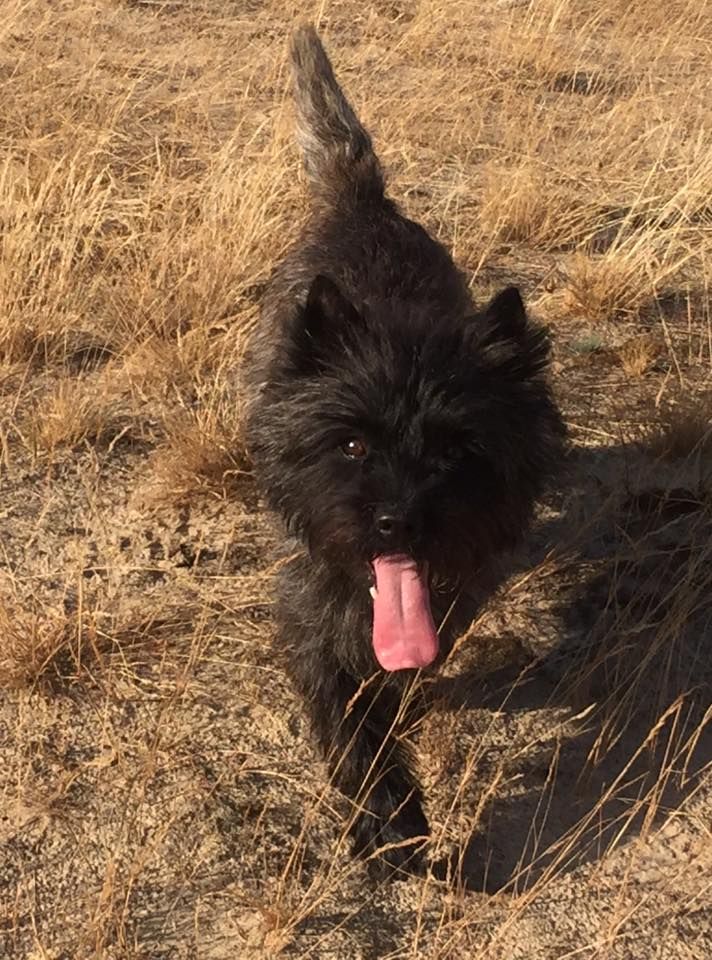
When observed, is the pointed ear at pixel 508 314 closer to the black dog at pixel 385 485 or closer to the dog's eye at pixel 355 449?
the black dog at pixel 385 485

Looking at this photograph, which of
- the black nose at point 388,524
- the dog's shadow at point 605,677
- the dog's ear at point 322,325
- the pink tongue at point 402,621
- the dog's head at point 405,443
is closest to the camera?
the black nose at point 388,524

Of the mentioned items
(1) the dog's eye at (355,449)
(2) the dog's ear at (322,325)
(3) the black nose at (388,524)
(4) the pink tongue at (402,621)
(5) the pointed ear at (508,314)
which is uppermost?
(5) the pointed ear at (508,314)

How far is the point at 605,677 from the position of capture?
4.28m

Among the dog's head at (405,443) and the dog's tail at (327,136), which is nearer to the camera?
the dog's head at (405,443)

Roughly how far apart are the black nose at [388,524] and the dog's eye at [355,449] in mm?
238

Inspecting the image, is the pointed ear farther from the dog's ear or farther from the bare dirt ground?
the bare dirt ground

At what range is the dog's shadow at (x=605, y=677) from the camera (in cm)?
371

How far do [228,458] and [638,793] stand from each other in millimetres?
2067

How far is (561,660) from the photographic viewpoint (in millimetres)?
4406

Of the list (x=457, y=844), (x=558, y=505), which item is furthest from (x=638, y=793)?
(x=558, y=505)

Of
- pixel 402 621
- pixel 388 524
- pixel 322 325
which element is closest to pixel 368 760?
pixel 402 621

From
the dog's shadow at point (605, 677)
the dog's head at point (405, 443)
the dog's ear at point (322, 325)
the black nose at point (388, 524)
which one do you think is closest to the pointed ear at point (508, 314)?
the dog's head at point (405, 443)

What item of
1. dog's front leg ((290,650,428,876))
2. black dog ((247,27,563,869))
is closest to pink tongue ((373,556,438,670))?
black dog ((247,27,563,869))

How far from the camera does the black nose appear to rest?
10.4 feet
